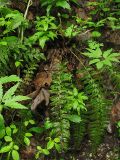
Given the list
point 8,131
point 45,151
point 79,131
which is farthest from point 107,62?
point 8,131

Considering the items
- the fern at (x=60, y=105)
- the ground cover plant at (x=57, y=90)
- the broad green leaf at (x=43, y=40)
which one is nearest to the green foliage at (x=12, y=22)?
the ground cover plant at (x=57, y=90)

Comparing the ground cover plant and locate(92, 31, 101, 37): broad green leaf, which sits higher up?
locate(92, 31, 101, 37): broad green leaf

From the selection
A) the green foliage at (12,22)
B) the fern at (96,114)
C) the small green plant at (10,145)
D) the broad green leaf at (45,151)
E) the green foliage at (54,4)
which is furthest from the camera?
the green foliage at (54,4)

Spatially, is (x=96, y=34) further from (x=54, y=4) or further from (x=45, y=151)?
(x=45, y=151)

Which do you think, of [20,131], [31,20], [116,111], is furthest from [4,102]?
[31,20]

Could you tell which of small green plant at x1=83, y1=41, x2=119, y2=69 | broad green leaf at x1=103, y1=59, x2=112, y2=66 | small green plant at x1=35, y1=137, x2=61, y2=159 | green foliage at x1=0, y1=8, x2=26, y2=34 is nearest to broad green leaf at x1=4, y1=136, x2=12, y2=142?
small green plant at x1=35, y1=137, x2=61, y2=159

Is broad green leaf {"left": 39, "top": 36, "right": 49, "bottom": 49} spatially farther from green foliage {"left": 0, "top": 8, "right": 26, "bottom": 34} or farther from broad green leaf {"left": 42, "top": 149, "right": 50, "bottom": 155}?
broad green leaf {"left": 42, "top": 149, "right": 50, "bottom": 155}

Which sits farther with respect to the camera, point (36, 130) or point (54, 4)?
point (54, 4)

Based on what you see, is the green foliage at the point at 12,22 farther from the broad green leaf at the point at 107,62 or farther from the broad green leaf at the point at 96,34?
the broad green leaf at the point at 107,62

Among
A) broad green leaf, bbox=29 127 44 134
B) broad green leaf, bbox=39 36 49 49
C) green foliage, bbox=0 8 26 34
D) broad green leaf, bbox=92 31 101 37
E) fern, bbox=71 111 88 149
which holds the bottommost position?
fern, bbox=71 111 88 149

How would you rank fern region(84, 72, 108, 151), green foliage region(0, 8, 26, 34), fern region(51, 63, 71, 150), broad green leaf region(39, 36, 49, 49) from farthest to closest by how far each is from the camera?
green foliage region(0, 8, 26, 34)
broad green leaf region(39, 36, 49, 49)
fern region(84, 72, 108, 151)
fern region(51, 63, 71, 150)

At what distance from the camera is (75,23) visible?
4660 mm

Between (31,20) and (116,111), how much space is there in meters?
1.88

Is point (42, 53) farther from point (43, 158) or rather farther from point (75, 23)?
point (43, 158)
